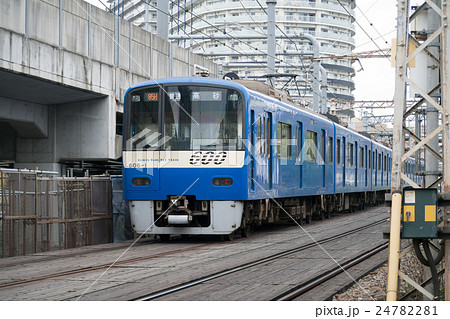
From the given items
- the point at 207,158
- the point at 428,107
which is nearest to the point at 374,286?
the point at 428,107

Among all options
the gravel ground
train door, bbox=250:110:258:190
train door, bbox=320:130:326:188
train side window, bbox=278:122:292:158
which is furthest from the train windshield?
train door, bbox=320:130:326:188

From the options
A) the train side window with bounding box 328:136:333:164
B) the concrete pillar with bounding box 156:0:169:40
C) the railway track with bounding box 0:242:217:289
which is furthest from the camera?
the concrete pillar with bounding box 156:0:169:40

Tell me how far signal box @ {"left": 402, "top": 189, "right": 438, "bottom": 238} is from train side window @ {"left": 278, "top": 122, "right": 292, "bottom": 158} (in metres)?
9.27

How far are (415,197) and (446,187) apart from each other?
0.44 m

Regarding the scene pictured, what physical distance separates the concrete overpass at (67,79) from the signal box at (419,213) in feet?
37.1

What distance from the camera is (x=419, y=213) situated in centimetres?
718

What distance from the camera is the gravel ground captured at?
810 centimetres

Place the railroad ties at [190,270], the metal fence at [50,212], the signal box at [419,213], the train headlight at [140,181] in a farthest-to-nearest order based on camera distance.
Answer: the train headlight at [140,181], the metal fence at [50,212], the railroad ties at [190,270], the signal box at [419,213]

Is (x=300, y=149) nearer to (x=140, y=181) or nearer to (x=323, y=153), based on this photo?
(x=323, y=153)

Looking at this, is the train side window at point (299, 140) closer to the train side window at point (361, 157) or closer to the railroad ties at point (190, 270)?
the railroad ties at point (190, 270)

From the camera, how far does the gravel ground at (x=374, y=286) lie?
810cm

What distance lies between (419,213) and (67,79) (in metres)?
13.0

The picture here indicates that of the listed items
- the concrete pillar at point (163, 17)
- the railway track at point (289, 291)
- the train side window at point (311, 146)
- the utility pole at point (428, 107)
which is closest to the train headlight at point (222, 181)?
the railway track at point (289, 291)

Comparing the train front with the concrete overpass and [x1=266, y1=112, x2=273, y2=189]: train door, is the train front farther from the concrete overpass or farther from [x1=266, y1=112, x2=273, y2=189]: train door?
the concrete overpass
